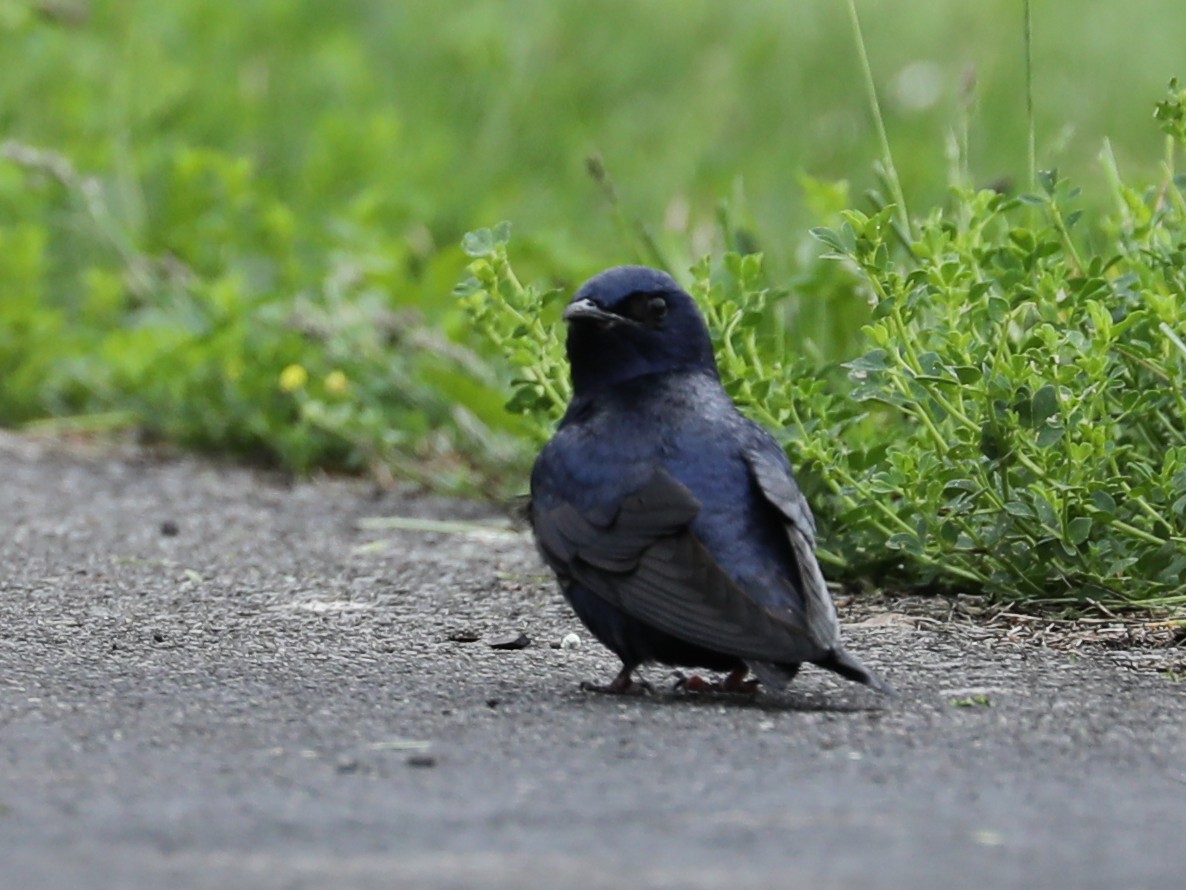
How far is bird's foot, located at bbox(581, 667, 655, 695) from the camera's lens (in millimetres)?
3486

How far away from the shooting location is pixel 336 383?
5953 millimetres

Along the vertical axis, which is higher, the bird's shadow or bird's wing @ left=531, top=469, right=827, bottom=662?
bird's wing @ left=531, top=469, right=827, bottom=662

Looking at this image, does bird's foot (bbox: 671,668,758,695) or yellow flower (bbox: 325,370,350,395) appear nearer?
bird's foot (bbox: 671,668,758,695)

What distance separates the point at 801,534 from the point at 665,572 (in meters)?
0.25

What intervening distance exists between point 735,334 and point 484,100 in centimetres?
536

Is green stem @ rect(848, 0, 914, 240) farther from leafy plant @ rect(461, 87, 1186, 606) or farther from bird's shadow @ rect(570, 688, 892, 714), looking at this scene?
bird's shadow @ rect(570, 688, 892, 714)

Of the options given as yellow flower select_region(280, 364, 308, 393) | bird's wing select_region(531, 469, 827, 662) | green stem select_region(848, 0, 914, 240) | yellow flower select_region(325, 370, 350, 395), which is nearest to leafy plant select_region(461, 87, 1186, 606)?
green stem select_region(848, 0, 914, 240)

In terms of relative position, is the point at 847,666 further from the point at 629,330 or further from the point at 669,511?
the point at 629,330

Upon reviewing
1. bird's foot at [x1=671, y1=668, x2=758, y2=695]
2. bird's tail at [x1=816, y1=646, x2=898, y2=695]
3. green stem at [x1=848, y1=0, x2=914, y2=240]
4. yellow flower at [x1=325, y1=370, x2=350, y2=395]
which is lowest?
bird's foot at [x1=671, y1=668, x2=758, y2=695]

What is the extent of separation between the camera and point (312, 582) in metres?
4.63

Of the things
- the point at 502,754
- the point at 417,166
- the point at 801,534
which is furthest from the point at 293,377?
the point at 502,754

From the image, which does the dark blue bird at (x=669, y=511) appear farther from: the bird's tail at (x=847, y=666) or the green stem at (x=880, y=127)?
the green stem at (x=880, y=127)

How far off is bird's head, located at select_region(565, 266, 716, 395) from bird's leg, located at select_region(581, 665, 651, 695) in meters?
0.54

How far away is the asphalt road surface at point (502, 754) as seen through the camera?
7.85 ft
